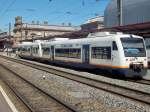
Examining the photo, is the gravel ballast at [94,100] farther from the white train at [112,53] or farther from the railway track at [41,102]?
the white train at [112,53]

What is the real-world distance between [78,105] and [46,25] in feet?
433

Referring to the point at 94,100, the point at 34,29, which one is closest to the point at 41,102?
the point at 94,100

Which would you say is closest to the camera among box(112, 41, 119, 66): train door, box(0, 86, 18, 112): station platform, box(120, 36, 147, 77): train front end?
box(0, 86, 18, 112): station platform

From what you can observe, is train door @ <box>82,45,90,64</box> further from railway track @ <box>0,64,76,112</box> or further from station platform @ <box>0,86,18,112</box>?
station platform @ <box>0,86,18,112</box>

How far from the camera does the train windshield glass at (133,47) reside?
838 inches

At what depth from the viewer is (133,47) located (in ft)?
71.3

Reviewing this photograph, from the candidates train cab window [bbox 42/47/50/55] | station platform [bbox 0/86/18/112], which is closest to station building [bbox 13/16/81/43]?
train cab window [bbox 42/47/50/55]

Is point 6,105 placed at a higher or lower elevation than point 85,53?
lower

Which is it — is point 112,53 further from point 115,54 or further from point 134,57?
Answer: point 134,57

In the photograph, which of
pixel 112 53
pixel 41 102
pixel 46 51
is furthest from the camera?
pixel 46 51

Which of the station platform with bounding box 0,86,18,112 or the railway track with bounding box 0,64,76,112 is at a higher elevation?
the station platform with bounding box 0,86,18,112

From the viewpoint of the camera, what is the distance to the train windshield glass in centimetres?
2130

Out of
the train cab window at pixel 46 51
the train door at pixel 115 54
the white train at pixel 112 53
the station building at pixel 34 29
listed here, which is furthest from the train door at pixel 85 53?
the station building at pixel 34 29

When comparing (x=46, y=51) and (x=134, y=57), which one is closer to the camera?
(x=134, y=57)
